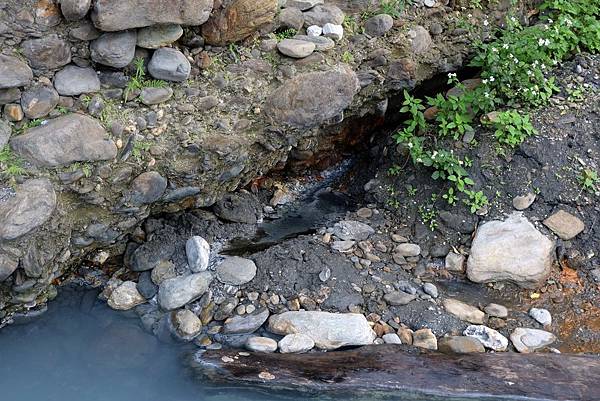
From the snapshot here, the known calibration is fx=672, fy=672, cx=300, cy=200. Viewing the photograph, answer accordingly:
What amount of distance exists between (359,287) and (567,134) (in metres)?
1.54

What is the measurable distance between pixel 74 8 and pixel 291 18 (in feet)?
4.01

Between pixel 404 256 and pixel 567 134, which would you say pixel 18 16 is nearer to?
pixel 404 256

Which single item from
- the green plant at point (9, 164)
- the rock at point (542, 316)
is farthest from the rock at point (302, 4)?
the rock at point (542, 316)

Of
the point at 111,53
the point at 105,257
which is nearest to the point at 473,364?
the point at 105,257

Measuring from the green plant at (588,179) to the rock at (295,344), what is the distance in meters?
1.79

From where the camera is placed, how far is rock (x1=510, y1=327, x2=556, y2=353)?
3322mm

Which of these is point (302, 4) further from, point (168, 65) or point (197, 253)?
point (197, 253)

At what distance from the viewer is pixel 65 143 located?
9.80ft

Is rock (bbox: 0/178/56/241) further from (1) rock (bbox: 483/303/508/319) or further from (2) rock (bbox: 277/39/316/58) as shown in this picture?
(1) rock (bbox: 483/303/508/319)

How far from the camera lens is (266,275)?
11.6ft

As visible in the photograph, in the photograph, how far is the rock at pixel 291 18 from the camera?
12.0 ft

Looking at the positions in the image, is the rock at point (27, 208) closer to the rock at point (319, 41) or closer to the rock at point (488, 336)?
the rock at point (319, 41)

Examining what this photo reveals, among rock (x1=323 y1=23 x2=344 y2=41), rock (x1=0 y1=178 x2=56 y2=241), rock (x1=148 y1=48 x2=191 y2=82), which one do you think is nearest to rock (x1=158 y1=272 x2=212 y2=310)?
rock (x1=0 y1=178 x2=56 y2=241)

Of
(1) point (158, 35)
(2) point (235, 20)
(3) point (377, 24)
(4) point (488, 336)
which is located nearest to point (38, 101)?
(1) point (158, 35)
